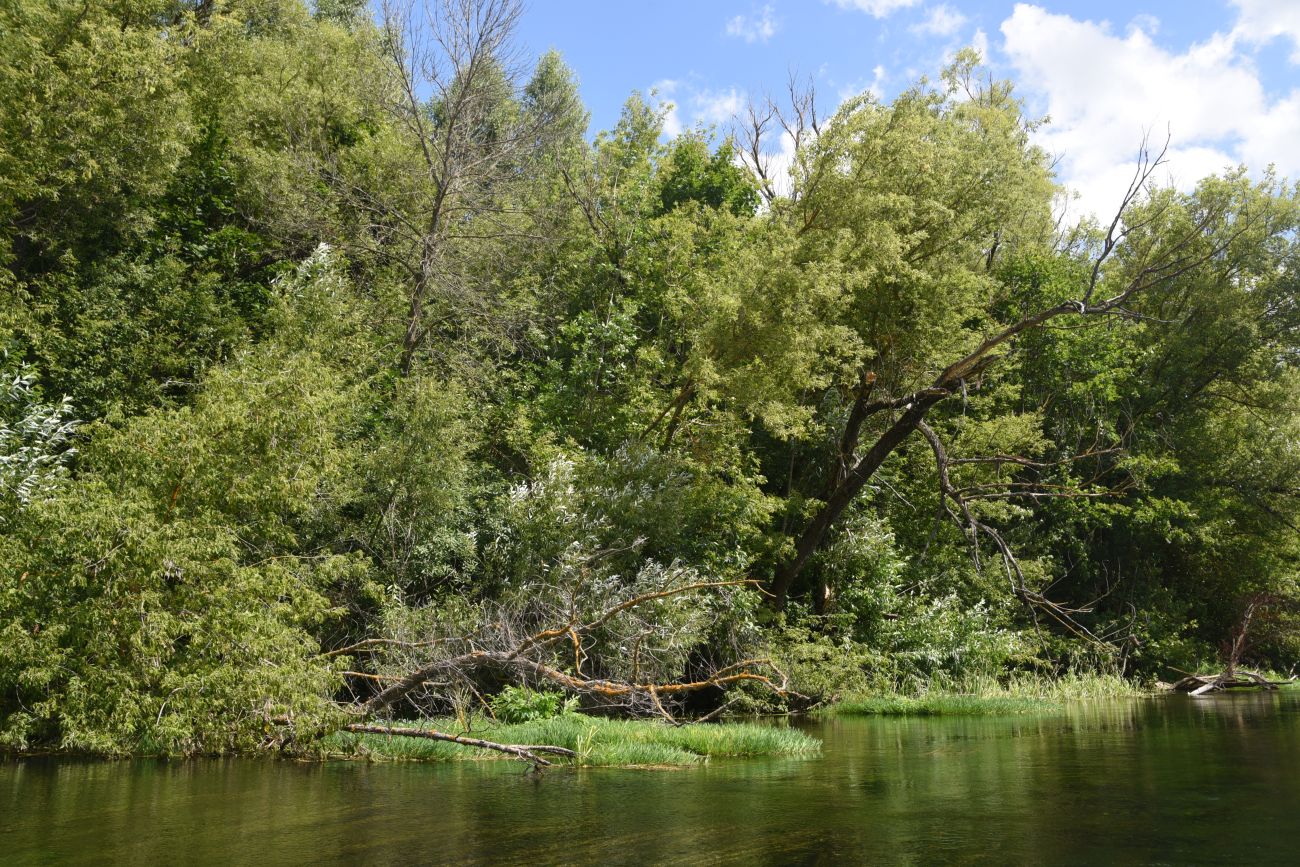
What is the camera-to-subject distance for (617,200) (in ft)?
103

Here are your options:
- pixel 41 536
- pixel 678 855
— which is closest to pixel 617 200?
pixel 41 536

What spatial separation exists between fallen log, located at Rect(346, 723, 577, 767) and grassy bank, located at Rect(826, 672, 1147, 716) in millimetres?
10142

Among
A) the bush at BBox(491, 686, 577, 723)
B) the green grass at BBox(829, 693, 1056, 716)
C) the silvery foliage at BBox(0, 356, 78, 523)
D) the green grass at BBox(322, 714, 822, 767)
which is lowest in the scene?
the green grass at BBox(829, 693, 1056, 716)

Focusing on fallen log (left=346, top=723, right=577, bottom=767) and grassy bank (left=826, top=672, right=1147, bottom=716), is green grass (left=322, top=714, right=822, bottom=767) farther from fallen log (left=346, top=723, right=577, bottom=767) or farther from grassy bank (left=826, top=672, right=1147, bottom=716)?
grassy bank (left=826, top=672, right=1147, bottom=716)

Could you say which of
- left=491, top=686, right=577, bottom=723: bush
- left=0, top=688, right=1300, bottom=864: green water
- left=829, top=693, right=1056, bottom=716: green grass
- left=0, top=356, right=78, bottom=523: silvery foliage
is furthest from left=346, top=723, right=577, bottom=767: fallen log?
left=829, top=693, right=1056, bottom=716: green grass

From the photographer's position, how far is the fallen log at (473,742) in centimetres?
1007

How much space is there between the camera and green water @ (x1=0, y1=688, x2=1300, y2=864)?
5988 millimetres

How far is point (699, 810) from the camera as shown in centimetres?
761

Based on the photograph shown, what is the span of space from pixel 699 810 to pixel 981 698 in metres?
13.6

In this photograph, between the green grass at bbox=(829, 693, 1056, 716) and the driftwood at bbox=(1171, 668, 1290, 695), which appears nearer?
the green grass at bbox=(829, 693, 1056, 716)

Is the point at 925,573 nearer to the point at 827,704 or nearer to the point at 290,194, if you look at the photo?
the point at 827,704

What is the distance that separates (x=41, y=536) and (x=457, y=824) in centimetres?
771

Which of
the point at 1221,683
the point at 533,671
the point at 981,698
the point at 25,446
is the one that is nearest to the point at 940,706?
the point at 981,698

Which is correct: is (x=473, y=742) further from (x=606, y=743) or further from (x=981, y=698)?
(x=981, y=698)
